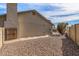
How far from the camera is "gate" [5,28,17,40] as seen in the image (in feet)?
12.2

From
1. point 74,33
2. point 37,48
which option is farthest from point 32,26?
point 74,33

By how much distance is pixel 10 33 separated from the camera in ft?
12.3

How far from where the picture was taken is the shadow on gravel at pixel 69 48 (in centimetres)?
372

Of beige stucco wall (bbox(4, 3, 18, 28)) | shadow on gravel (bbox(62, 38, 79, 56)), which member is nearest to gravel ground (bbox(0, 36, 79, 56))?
shadow on gravel (bbox(62, 38, 79, 56))

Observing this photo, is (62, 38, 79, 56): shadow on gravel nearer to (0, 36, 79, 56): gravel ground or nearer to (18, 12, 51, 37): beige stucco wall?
(0, 36, 79, 56): gravel ground

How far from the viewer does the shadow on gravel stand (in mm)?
3717

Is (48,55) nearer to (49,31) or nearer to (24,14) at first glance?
(49,31)

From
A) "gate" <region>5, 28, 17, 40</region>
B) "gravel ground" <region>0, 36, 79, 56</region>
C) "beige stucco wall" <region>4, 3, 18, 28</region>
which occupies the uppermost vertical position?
"beige stucco wall" <region>4, 3, 18, 28</region>

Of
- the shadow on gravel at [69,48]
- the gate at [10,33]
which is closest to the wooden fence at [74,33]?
the shadow on gravel at [69,48]

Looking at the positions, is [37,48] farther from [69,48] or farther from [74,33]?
[74,33]

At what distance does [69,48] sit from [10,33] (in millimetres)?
893

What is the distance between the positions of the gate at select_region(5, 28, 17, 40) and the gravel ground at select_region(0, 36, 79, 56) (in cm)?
7

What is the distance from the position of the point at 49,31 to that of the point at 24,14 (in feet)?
1.47

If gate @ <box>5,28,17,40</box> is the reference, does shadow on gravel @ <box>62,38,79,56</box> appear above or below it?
below
